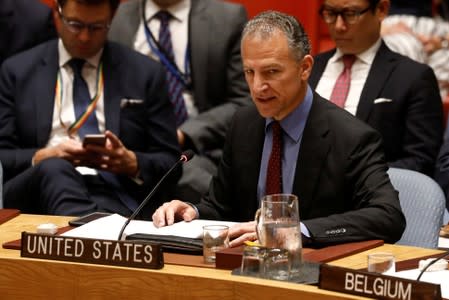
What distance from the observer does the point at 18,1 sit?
466 cm

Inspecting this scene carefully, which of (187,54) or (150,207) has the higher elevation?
(187,54)

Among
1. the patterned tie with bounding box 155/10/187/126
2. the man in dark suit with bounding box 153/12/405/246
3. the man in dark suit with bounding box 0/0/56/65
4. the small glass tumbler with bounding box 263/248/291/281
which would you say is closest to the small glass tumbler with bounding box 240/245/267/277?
the small glass tumbler with bounding box 263/248/291/281

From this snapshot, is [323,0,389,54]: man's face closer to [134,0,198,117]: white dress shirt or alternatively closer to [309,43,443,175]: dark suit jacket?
[309,43,443,175]: dark suit jacket

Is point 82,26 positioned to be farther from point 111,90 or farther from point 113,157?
point 113,157

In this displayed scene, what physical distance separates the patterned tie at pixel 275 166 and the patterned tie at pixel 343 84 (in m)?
1.04

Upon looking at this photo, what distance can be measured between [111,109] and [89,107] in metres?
0.09

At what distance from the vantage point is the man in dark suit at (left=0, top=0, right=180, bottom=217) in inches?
154

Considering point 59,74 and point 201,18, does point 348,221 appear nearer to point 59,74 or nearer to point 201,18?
point 59,74

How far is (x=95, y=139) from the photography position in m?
3.75

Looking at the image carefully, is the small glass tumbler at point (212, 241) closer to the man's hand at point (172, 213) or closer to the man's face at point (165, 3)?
the man's hand at point (172, 213)

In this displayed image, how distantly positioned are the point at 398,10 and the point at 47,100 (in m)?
2.43

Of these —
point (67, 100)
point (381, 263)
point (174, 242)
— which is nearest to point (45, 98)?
point (67, 100)

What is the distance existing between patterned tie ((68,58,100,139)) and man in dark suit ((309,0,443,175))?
93 centimetres

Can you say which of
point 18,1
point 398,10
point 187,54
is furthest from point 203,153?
point 398,10
